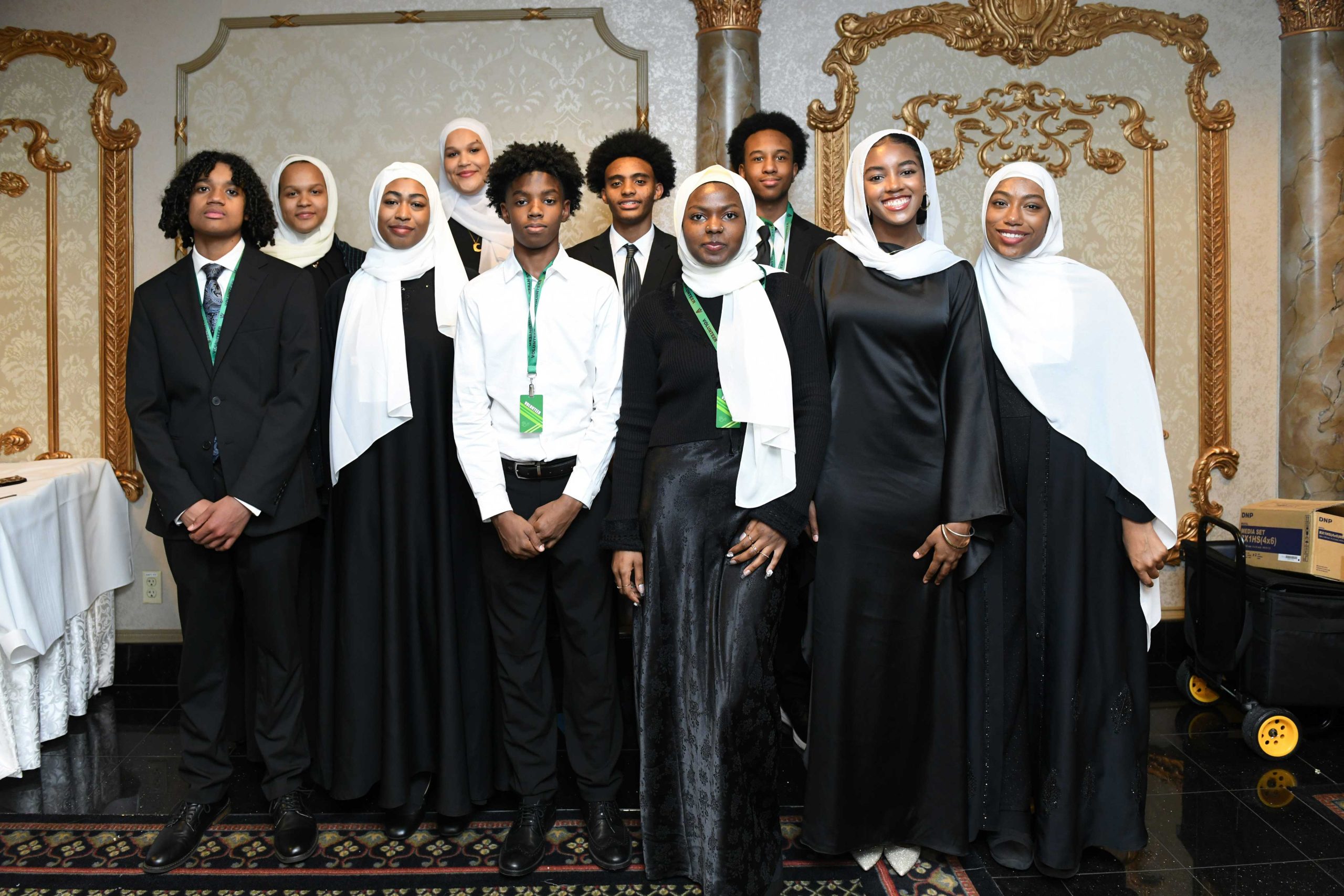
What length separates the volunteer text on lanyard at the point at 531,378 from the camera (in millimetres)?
2607

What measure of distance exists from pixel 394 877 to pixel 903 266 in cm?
203

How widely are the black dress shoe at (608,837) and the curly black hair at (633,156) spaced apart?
206 centimetres

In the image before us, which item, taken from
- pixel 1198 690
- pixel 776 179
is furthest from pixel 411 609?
pixel 1198 690

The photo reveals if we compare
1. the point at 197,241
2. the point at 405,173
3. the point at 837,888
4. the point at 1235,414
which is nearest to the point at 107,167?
the point at 197,241

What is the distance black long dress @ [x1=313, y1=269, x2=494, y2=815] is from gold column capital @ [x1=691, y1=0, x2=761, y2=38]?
188 centimetres

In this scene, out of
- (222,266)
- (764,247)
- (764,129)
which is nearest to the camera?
(222,266)

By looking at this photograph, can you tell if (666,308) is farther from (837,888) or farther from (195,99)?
(195,99)

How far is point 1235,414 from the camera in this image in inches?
→ 170

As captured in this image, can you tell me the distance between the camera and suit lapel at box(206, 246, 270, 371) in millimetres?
2756

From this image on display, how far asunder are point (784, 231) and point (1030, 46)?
1598 millimetres

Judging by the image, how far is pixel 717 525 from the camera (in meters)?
2.43

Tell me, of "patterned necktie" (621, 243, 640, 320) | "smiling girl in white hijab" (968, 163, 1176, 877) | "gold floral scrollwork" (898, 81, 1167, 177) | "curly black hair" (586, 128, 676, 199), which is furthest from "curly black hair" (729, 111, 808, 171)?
"smiling girl in white hijab" (968, 163, 1176, 877)

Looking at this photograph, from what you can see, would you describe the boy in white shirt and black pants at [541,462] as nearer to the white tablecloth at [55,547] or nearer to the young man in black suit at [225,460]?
the young man in black suit at [225,460]

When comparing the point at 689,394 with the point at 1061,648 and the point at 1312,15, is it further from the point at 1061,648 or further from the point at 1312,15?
the point at 1312,15
